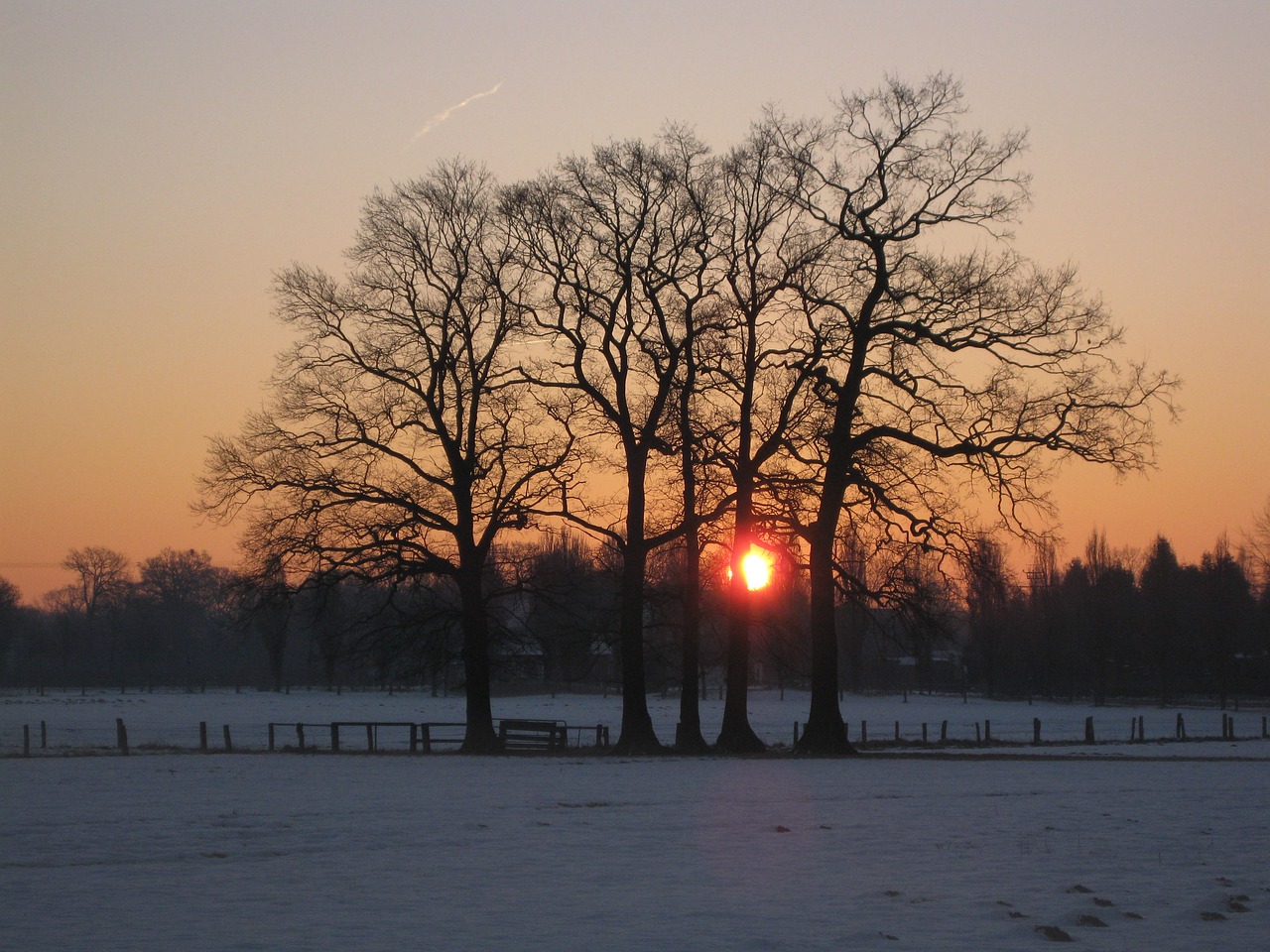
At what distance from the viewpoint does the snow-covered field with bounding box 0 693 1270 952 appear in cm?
990

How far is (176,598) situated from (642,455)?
128013mm

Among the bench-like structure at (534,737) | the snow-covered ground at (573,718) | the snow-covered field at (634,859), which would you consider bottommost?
the snow-covered ground at (573,718)

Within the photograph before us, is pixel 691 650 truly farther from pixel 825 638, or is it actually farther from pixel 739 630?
pixel 825 638

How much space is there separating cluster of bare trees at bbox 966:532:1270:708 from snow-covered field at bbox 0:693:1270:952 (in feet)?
206

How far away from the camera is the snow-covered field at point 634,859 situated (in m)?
9.90

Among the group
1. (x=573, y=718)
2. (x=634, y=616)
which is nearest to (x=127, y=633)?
(x=573, y=718)

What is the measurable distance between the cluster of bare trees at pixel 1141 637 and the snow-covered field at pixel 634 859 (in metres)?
62.8

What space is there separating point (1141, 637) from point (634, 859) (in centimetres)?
9022

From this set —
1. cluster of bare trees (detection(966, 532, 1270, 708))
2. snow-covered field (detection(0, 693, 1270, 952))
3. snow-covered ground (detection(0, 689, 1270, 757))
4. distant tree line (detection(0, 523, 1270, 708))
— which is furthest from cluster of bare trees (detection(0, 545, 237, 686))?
snow-covered field (detection(0, 693, 1270, 952))

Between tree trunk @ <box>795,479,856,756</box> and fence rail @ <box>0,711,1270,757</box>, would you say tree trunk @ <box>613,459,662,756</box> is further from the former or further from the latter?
tree trunk @ <box>795,479,856,756</box>

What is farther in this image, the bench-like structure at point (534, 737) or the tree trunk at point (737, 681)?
the bench-like structure at point (534, 737)

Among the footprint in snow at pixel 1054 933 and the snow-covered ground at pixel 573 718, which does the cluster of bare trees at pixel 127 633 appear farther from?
the footprint in snow at pixel 1054 933

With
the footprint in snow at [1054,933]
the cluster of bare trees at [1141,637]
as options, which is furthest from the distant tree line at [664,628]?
the footprint in snow at [1054,933]

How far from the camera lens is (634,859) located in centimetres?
1380
